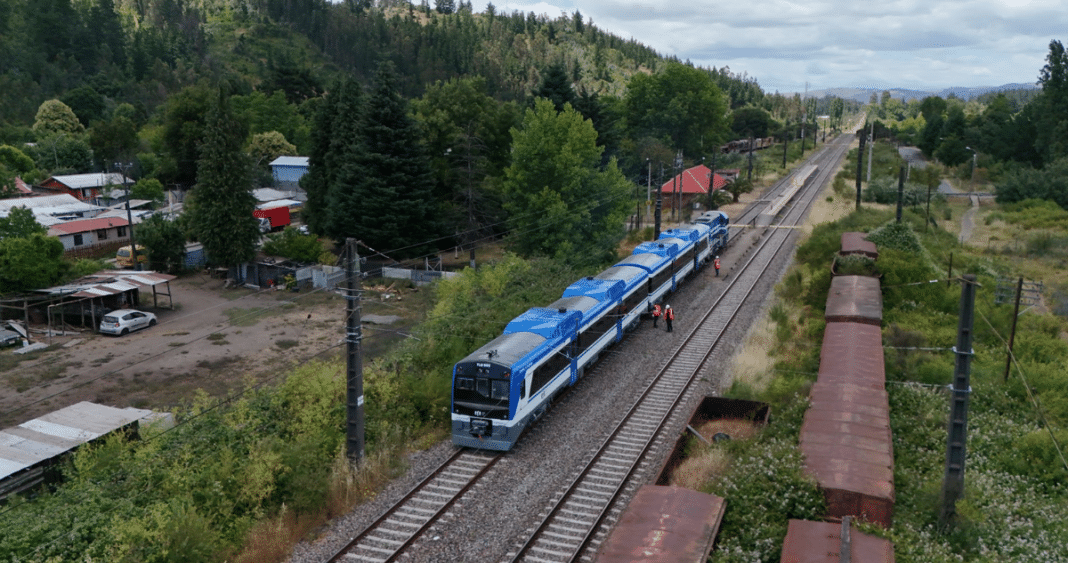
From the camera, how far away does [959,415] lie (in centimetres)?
1448

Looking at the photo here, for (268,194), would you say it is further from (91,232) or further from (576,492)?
(576,492)

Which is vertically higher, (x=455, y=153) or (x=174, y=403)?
(x=455, y=153)

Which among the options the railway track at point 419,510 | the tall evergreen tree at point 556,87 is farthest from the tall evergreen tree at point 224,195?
the railway track at point 419,510

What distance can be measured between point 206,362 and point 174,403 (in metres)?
5.53

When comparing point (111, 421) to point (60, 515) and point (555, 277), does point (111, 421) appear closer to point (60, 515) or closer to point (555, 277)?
point (60, 515)

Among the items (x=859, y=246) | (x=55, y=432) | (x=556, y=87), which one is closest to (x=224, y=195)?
(x=556, y=87)

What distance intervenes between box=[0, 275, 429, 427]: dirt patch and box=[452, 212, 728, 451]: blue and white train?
207 inches

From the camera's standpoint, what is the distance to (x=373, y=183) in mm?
47406

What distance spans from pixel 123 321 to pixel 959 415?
38563 millimetres

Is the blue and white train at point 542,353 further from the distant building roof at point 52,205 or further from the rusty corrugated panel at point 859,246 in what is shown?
the distant building roof at point 52,205

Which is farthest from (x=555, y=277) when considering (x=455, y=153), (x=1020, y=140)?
(x=1020, y=140)

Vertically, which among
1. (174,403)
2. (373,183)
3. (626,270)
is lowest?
(174,403)

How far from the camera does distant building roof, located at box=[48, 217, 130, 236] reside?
180 feet

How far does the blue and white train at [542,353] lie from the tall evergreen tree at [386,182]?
60.5 feet
